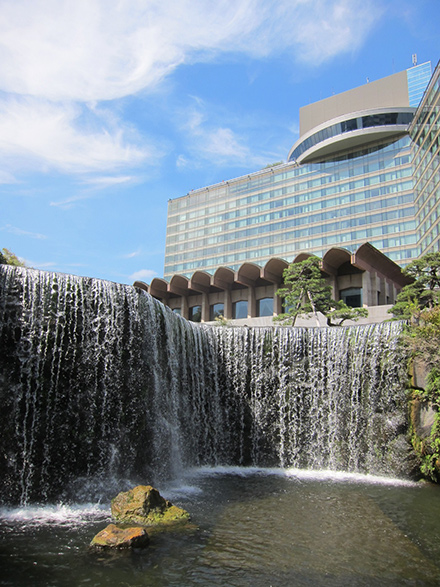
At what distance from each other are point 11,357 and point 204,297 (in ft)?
126

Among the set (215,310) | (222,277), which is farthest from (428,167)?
(215,310)

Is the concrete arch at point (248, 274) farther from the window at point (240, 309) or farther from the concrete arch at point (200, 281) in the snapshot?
the concrete arch at point (200, 281)

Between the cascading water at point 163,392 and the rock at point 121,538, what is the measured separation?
4.01 m

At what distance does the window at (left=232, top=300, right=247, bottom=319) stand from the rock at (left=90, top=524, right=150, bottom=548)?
41277 mm

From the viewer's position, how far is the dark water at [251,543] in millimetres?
7254

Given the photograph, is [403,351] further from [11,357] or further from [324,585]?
[11,357]

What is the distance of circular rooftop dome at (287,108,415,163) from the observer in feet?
218

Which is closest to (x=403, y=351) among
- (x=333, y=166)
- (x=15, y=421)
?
(x=15, y=421)

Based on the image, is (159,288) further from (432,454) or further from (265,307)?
(432,454)

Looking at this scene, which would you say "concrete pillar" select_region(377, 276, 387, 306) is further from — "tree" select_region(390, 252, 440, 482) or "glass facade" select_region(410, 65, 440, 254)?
"tree" select_region(390, 252, 440, 482)

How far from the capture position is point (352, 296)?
1646 inches

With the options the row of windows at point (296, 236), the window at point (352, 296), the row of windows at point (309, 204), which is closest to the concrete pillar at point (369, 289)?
the window at point (352, 296)

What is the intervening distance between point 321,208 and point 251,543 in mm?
64627

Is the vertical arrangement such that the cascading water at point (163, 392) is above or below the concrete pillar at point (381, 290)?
below
